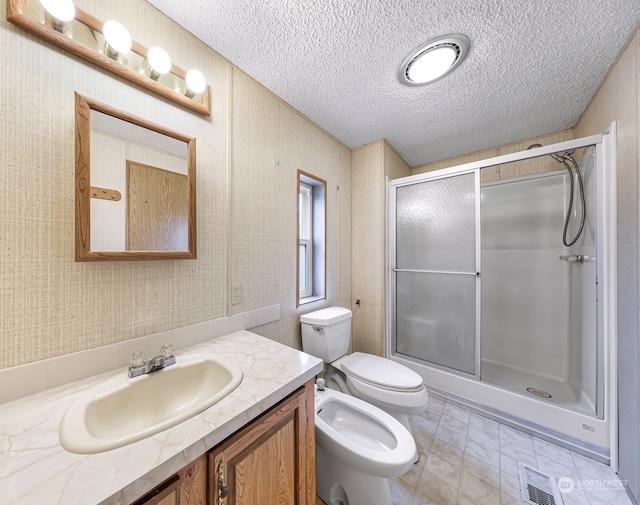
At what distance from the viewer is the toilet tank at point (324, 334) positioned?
1.57 metres

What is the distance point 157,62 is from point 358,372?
6.17ft

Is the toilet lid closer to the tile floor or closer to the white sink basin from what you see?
the tile floor

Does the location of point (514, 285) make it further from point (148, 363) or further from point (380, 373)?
point (148, 363)

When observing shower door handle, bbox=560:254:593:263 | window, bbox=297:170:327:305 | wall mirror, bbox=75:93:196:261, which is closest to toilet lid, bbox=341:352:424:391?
window, bbox=297:170:327:305

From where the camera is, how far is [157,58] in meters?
0.94

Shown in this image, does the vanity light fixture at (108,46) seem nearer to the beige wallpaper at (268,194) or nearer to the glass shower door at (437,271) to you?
the beige wallpaper at (268,194)

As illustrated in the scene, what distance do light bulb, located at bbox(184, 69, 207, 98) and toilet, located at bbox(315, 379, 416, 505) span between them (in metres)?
1.64

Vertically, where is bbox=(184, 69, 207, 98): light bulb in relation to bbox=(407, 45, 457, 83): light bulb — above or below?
below

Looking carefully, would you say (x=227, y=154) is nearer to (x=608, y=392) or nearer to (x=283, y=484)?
(x=283, y=484)

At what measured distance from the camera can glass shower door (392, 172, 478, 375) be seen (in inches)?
74.5

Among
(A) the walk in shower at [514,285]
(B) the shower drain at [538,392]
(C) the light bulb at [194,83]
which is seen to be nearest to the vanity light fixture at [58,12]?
(C) the light bulb at [194,83]

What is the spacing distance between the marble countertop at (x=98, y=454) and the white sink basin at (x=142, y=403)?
0.06ft

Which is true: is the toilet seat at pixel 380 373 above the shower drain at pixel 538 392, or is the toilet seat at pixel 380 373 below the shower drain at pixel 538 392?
above

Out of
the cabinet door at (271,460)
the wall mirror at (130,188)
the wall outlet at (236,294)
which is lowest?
the cabinet door at (271,460)
